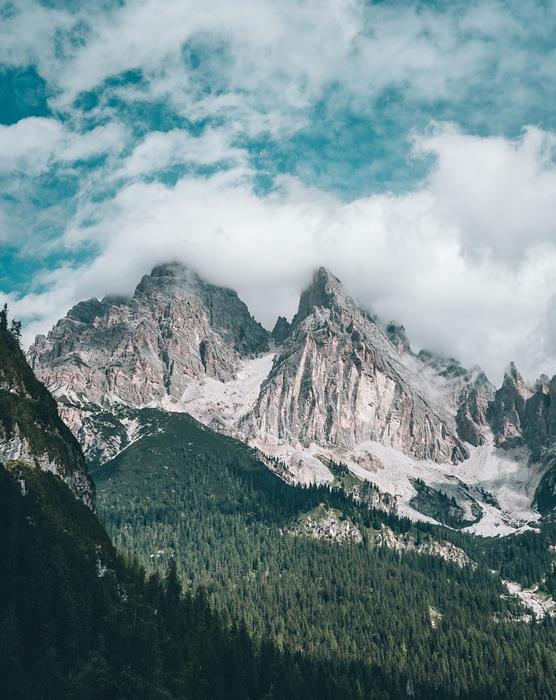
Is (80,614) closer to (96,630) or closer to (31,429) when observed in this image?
(96,630)

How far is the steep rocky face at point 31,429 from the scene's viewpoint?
490 ft

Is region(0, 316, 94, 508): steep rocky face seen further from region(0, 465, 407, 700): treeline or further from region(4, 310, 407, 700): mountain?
region(0, 465, 407, 700): treeline

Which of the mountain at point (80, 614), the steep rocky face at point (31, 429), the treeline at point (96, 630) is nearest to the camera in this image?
the treeline at point (96, 630)

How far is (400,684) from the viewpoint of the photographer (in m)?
198

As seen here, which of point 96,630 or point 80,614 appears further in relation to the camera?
point 96,630

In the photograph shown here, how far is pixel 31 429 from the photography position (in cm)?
15600

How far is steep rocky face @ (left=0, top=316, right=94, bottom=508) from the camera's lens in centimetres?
14925

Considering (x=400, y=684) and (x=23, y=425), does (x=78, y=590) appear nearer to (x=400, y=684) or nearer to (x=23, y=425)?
(x=23, y=425)

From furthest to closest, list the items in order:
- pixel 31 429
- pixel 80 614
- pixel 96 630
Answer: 1. pixel 31 429
2. pixel 96 630
3. pixel 80 614

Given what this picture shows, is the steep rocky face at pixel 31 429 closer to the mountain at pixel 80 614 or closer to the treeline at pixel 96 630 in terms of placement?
the mountain at pixel 80 614

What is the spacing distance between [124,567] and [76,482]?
2006cm

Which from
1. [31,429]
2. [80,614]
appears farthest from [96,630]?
[31,429]

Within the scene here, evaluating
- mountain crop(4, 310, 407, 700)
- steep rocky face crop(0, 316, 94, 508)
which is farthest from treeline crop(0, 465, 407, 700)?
steep rocky face crop(0, 316, 94, 508)

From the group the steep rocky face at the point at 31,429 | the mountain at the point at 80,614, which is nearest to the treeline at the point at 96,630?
the mountain at the point at 80,614
